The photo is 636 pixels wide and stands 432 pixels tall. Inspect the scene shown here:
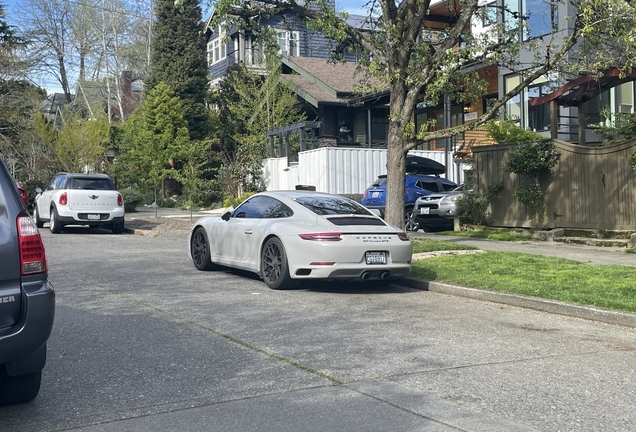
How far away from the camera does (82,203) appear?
836 inches

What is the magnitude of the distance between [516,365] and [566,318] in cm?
271

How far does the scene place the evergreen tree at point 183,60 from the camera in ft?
136

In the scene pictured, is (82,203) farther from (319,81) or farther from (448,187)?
(319,81)

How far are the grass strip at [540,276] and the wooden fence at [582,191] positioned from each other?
10.8 feet

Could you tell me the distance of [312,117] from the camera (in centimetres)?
3997

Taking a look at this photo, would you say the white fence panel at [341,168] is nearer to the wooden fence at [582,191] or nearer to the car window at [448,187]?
the car window at [448,187]

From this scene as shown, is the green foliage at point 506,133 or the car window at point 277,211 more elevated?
the green foliage at point 506,133

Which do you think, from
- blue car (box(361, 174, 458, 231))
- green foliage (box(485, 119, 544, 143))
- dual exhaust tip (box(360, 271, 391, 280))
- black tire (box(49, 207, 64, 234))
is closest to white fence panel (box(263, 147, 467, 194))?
blue car (box(361, 174, 458, 231))

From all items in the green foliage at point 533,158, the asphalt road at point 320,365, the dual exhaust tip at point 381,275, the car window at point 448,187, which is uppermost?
the green foliage at point 533,158

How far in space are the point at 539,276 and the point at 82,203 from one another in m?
14.4

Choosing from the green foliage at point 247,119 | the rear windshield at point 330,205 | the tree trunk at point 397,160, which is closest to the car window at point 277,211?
the rear windshield at point 330,205

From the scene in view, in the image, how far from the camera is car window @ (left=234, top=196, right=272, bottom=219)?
11.4m

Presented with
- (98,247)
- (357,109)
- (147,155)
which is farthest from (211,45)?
(98,247)

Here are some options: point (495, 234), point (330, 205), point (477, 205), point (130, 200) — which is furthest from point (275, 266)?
point (130, 200)
